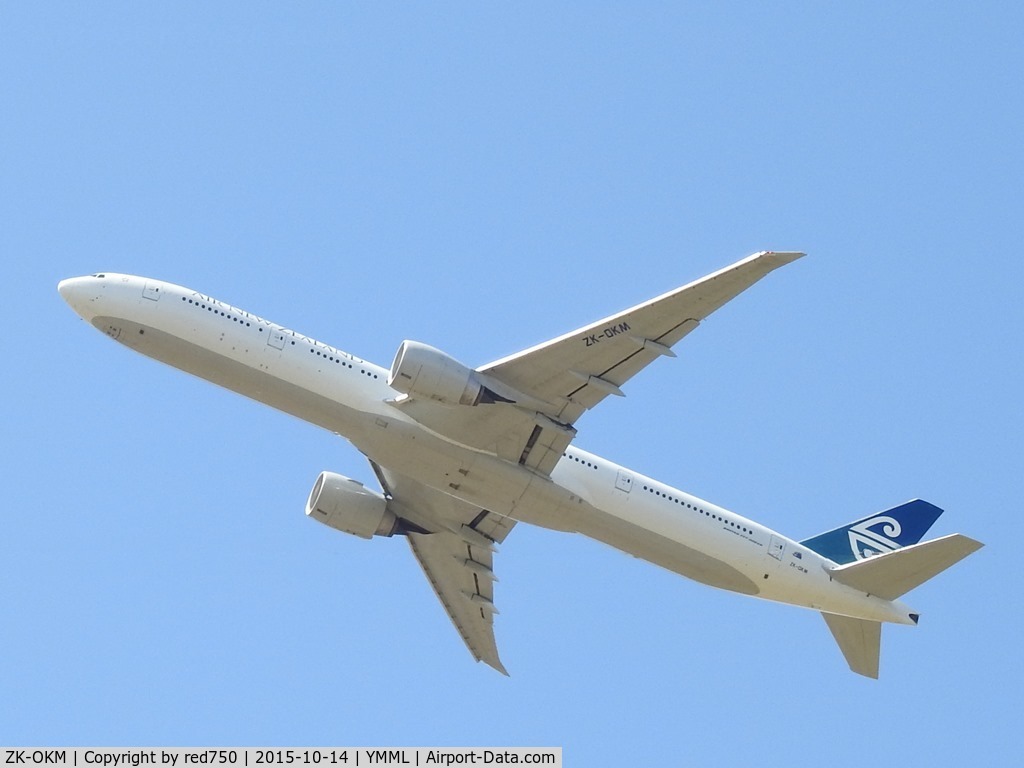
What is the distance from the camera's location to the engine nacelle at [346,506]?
46750mm

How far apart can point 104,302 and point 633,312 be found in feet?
48.0

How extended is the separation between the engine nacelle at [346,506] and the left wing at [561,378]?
7.18 metres

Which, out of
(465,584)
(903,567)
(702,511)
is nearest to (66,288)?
(465,584)

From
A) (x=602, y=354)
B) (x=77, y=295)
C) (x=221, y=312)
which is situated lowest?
(x=602, y=354)

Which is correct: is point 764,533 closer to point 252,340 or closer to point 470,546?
point 470,546

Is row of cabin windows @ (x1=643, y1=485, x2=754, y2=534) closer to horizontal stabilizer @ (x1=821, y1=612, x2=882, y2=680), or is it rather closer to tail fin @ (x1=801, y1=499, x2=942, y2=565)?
tail fin @ (x1=801, y1=499, x2=942, y2=565)

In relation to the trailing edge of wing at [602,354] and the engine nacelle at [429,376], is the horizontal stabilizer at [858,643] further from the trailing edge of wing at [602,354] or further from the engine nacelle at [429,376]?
the engine nacelle at [429,376]

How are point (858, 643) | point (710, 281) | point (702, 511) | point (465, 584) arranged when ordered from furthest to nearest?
point (465, 584) < point (858, 643) < point (702, 511) < point (710, 281)

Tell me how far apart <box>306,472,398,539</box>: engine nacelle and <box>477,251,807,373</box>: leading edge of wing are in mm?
8973

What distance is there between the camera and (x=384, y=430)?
1599 inches

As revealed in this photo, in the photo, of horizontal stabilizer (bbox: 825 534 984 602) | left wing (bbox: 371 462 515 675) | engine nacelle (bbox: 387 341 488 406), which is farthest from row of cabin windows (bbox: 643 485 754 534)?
engine nacelle (bbox: 387 341 488 406)

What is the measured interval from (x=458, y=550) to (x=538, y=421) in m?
9.77

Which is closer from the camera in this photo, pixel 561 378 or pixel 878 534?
pixel 561 378

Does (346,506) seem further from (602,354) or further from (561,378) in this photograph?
(602,354)
